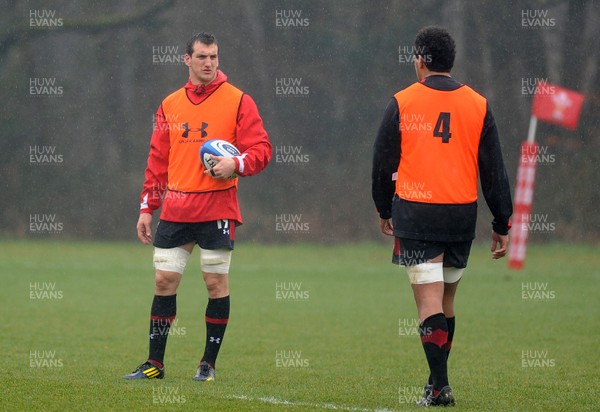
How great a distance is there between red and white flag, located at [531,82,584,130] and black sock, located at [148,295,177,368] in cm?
1195

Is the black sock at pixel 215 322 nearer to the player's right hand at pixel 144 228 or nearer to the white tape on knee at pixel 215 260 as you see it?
the white tape on knee at pixel 215 260

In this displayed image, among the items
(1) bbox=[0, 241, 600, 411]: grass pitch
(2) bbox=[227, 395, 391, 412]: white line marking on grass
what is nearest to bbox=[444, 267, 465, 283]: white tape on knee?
(1) bbox=[0, 241, 600, 411]: grass pitch

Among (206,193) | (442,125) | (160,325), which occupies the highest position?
(442,125)

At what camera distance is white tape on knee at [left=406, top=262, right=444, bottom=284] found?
5.96m

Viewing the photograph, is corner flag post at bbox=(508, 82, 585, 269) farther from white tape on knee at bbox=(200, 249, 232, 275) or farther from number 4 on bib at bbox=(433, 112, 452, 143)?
number 4 on bib at bbox=(433, 112, 452, 143)

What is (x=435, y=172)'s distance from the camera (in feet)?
19.6

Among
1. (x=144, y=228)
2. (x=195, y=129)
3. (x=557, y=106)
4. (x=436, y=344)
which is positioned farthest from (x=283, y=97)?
(x=436, y=344)

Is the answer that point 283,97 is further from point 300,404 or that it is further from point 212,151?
point 300,404

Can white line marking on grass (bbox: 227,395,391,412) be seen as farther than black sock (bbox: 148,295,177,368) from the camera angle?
No

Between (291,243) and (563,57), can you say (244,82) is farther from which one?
(563,57)

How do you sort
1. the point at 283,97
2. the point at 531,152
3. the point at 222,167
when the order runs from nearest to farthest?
the point at 222,167 → the point at 531,152 → the point at 283,97

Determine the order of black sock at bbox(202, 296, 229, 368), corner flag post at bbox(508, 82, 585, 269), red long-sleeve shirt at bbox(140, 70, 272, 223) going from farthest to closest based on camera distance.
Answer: corner flag post at bbox(508, 82, 585, 269), black sock at bbox(202, 296, 229, 368), red long-sleeve shirt at bbox(140, 70, 272, 223)

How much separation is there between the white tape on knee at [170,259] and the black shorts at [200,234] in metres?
0.03

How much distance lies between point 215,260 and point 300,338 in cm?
328
